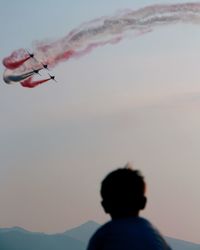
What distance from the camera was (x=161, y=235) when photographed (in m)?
8.98

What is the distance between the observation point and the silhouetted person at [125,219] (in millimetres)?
8828

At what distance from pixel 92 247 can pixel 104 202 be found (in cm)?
55

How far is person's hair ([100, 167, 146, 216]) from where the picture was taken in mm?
9164

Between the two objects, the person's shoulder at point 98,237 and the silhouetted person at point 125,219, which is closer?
the silhouetted person at point 125,219

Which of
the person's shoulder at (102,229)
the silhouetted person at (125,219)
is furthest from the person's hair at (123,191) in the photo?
the person's shoulder at (102,229)

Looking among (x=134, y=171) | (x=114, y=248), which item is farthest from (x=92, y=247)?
(x=134, y=171)

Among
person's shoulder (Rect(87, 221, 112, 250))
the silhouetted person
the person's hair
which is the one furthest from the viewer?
the person's hair

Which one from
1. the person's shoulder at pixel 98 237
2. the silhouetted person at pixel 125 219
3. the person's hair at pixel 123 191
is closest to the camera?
the silhouetted person at pixel 125 219

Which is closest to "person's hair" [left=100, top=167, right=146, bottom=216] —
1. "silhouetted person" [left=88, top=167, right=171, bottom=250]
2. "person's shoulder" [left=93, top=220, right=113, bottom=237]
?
"silhouetted person" [left=88, top=167, right=171, bottom=250]

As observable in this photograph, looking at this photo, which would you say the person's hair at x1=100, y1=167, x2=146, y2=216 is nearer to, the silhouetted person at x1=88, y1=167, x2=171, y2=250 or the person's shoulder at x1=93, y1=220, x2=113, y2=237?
the silhouetted person at x1=88, y1=167, x2=171, y2=250

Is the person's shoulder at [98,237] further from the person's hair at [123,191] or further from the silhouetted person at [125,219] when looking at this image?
the person's hair at [123,191]

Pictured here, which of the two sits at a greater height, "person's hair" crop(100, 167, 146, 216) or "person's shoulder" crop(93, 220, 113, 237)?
"person's hair" crop(100, 167, 146, 216)

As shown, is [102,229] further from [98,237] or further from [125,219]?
[125,219]

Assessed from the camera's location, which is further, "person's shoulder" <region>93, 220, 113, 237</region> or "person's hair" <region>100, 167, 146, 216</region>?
"person's hair" <region>100, 167, 146, 216</region>
